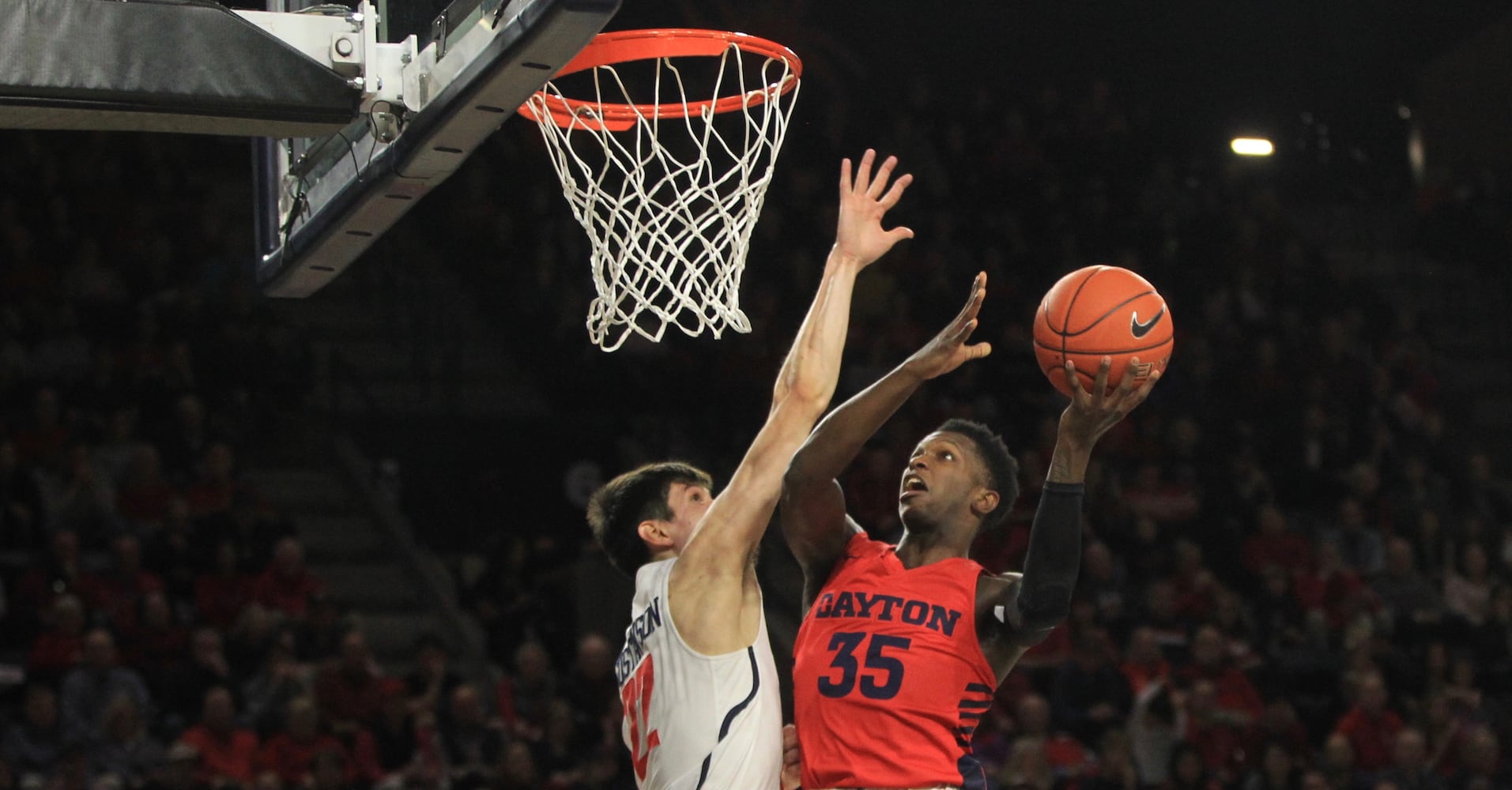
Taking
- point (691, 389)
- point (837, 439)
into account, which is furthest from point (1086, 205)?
point (837, 439)

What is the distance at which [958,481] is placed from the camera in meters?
4.26

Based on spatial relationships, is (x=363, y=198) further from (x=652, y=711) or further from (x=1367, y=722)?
(x=1367, y=722)

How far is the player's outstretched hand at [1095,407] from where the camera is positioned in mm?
3680

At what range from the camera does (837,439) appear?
4.02 metres

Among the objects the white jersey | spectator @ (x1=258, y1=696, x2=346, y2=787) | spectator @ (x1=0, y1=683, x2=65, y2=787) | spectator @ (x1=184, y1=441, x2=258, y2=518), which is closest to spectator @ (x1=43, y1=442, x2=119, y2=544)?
spectator @ (x1=184, y1=441, x2=258, y2=518)

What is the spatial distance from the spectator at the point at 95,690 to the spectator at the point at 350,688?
0.77 meters

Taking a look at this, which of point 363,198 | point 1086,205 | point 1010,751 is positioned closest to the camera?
point 363,198

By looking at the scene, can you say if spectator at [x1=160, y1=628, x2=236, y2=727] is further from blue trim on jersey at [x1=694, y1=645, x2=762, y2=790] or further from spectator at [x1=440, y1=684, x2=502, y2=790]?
blue trim on jersey at [x1=694, y1=645, x2=762, y2=790]

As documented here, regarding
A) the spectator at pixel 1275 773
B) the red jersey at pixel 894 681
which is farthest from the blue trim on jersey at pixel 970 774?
the spectator at pixel 1275 773

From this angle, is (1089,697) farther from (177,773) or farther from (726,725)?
(726,725)

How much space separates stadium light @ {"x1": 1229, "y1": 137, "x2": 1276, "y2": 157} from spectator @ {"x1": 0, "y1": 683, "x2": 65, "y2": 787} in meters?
10.4

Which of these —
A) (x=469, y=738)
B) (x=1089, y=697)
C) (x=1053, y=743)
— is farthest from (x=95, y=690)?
(x=1089, y=697)

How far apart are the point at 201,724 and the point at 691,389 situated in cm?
389

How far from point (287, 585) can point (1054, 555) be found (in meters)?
5.95
